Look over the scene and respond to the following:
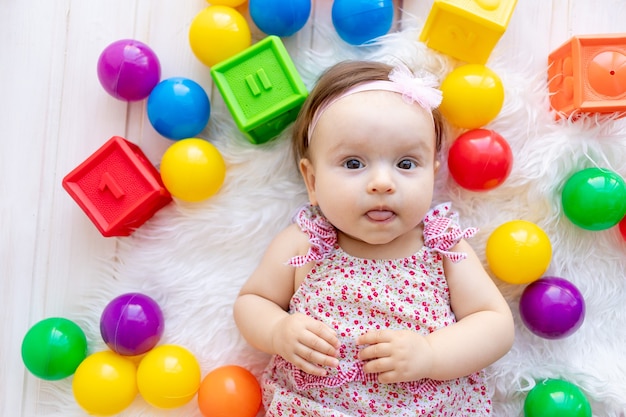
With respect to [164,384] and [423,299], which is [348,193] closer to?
[423,299]

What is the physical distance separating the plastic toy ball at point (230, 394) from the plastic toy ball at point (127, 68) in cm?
63

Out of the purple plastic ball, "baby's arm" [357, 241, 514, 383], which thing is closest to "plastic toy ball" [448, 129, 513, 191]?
"baby's arm" [357, 241, 514, 383]

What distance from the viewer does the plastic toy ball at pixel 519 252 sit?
1259mm

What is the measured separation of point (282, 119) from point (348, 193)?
0.28m

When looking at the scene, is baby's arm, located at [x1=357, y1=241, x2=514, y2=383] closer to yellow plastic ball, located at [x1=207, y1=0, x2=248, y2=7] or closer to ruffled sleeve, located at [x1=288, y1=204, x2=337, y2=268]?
ruffled sleeve, located at [x1=288, y1=204, x2=337, y2=268]

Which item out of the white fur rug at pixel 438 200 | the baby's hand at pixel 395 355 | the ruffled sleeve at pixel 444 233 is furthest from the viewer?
the white fur rug at pixel 438 200

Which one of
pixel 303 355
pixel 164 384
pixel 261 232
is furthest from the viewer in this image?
pixel 261 232

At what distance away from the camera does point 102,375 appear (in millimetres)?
1277

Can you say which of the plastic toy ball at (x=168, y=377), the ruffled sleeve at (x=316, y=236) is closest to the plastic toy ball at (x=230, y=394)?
the plastic toy ball at (x=168, y=377)

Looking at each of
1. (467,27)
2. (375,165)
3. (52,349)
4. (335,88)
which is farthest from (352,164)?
(52,349)

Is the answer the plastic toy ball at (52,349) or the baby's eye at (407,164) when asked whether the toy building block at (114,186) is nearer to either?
the plastic toy ball at (52,349)

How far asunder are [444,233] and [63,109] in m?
0.89

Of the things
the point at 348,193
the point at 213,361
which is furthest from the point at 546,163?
the point at 213,361

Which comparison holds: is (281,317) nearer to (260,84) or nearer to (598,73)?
(260,84)
